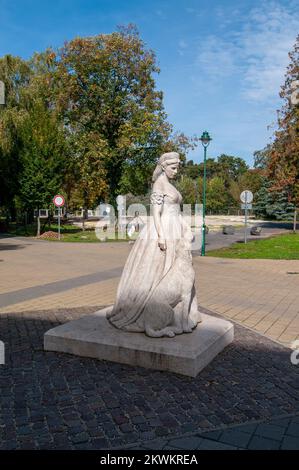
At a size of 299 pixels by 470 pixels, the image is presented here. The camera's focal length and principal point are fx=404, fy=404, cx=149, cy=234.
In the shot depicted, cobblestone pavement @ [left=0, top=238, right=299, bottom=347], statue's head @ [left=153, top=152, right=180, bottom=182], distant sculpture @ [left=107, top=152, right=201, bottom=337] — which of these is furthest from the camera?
cobblestone pavement @ [left=0, top=238, right=299, bottom=347]

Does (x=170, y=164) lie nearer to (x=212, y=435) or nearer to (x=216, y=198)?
(x=212, y=435)

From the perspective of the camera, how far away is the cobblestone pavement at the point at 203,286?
7746 millimetres

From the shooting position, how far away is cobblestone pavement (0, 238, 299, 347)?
25.4 ft

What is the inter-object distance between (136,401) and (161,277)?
1701mm

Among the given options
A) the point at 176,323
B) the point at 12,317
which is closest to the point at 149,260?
the point at 176,323

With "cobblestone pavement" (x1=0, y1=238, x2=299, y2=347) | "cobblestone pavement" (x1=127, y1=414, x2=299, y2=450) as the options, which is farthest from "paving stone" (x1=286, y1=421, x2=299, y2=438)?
"cobblestone pavement" (x1=0, y1=238, x2=299, y2=347)

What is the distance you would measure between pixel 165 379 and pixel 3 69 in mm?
37607

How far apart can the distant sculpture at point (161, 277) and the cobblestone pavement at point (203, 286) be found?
77.0 inches

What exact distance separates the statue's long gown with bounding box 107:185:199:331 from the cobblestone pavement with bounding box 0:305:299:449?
0.75 metres

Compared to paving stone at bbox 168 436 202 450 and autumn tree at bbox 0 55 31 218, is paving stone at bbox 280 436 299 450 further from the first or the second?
autumn tree at bbox 0 55 31 218

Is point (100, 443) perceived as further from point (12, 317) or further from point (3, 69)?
point (3, 69)

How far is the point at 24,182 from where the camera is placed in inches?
1124

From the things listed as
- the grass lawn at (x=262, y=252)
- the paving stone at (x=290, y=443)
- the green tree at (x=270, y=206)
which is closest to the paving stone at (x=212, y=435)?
the paving stone at (x=290, y=443)

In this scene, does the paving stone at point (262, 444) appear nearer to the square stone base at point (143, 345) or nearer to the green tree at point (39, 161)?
the square stone base at point (143, 345)
